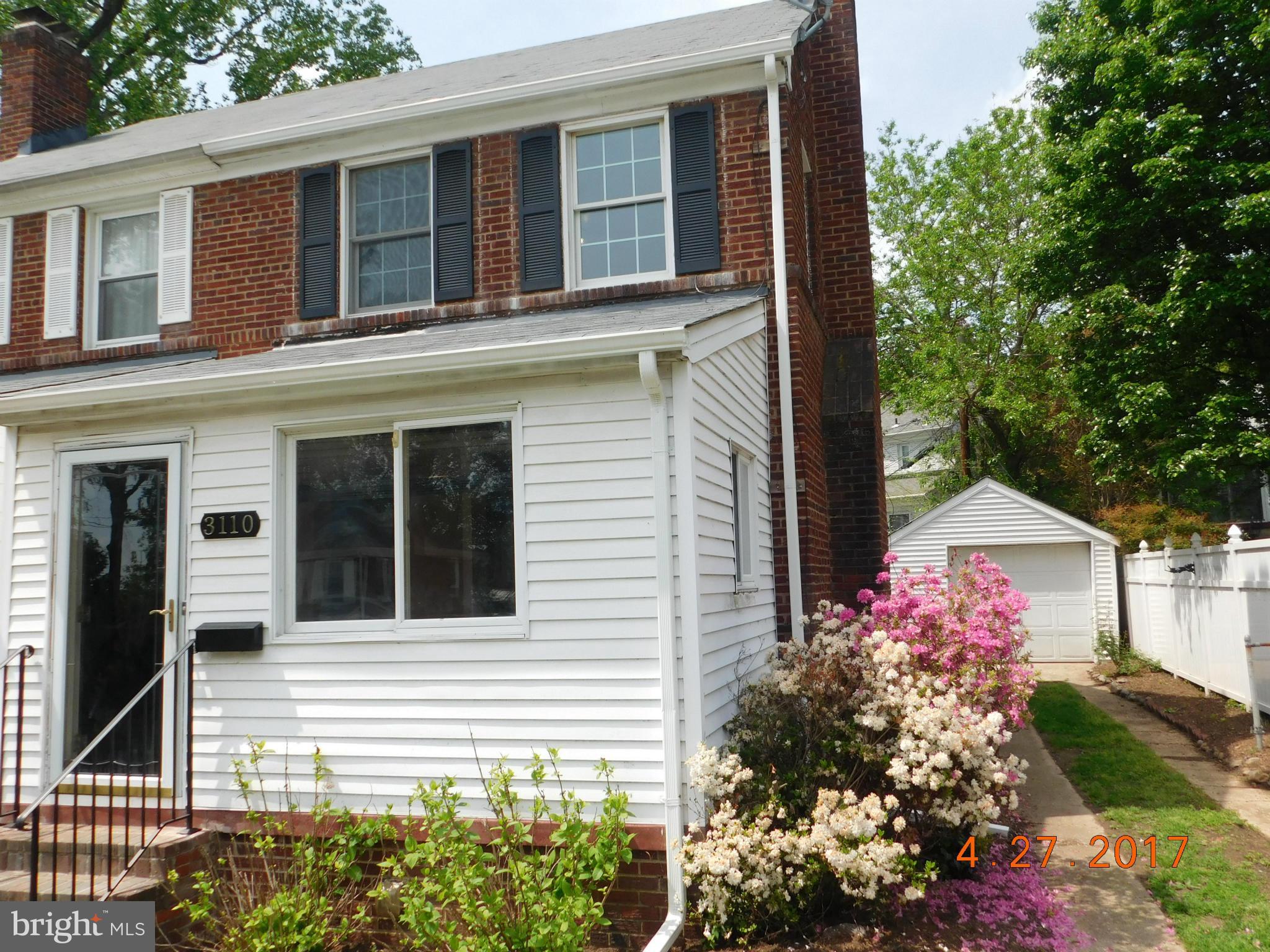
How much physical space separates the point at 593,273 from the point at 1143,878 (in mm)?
6032

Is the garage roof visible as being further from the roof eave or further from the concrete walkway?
the roof eave

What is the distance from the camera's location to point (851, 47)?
9.95 metres

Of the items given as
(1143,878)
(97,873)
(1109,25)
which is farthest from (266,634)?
(1109,25)

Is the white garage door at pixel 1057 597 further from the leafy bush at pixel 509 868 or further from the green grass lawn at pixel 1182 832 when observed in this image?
the leafy bush at pixel 509 868

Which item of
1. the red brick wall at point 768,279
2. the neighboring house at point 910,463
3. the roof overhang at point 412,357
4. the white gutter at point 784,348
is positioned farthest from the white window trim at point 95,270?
the neighboring house at point 910,463

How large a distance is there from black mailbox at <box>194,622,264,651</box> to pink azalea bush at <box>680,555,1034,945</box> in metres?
2.98

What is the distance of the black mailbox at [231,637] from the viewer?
595cm

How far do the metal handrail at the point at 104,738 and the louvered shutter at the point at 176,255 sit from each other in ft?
13.3

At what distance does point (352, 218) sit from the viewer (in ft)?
28.5

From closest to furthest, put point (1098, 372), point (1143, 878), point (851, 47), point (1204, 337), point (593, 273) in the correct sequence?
point (1143, 878) < point (593, 273) < point (851, 47) < point (1204, 337) < point (1098, 372)

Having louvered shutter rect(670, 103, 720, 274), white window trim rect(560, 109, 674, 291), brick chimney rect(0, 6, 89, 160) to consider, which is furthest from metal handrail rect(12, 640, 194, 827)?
brick chimney rect(0, 6, 89, 160)

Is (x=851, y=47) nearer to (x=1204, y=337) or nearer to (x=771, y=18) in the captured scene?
(x=771, y=18)

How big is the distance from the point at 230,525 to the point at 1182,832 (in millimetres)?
7110

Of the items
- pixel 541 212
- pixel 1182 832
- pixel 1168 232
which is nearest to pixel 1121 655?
pixel 1168 232
